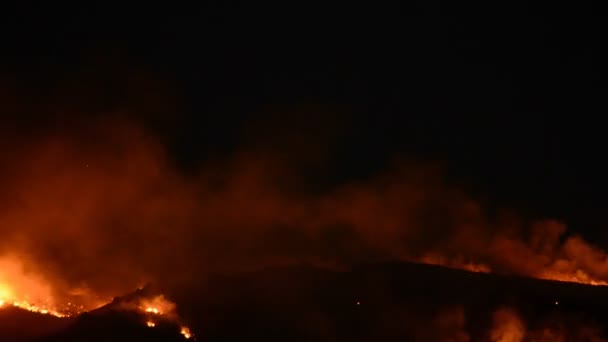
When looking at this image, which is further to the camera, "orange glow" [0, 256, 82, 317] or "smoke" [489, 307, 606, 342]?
"orange glow" [0, 256, 82, 317]

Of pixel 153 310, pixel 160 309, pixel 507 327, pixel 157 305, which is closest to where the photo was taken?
pixel 507 327

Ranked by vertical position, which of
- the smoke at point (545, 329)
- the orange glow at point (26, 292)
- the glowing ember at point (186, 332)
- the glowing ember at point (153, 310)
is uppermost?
the orange glow at point (26, 292)

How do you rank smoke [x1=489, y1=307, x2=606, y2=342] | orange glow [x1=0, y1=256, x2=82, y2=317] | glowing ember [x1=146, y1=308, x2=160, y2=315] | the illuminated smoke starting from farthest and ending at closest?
orange glow [x1=0, y1=256, x2=82, y2=317], glowing ember [x1=146, y1=308, x2=160, y2=315], the illuminated smoke, smoke [x1=489, y1=307, x2=606, y2=342]

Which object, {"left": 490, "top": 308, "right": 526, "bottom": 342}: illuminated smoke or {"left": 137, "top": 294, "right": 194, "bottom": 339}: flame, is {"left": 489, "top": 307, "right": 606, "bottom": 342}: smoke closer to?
{"left": 490, "top": 308, "right": 526, "bottom": 342}: illuminated smoke

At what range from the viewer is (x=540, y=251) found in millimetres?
49875

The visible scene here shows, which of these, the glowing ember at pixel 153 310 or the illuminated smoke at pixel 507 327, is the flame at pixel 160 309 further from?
the illuminated smoke at pixel 507 327

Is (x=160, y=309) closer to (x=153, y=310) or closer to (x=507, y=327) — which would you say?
(x=153, y=310)

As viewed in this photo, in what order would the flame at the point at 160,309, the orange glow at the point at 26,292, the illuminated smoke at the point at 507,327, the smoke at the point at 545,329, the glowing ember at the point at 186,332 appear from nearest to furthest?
the glowing ember at the point at 186,332
the flame at the point at 160,309
the smoke at the point at 545,329
the illuminated smoke at the point at 507,327
the orange glow at the point at 26,292

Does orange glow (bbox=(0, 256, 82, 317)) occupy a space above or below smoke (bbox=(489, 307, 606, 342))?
above

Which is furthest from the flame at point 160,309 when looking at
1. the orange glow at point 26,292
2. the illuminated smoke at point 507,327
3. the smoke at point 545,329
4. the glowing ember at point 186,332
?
the smoke at point 545,329

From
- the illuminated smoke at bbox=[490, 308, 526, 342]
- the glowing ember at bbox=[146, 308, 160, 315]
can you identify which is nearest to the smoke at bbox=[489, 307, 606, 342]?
the illuminated smoke at bbox=[490, 308, 526, 342]

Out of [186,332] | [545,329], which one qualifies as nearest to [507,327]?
[545,329]

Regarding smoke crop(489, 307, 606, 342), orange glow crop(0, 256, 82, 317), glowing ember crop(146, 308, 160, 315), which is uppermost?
orange glow crop(0, 256, 82, 317)

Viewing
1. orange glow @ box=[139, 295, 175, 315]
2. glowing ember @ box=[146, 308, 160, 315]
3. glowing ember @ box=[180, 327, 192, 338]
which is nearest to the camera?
glowing ember @ box=[180, 327, 192, 338]
